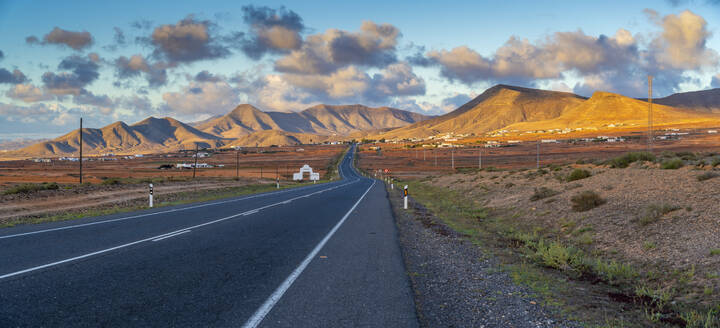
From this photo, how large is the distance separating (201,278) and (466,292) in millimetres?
4000

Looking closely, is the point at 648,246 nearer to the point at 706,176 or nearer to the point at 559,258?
the point at 559,258

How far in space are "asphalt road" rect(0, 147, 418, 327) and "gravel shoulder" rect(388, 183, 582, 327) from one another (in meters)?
0.32

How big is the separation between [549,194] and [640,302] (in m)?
12.2

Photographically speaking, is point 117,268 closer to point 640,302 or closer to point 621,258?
point 640,302

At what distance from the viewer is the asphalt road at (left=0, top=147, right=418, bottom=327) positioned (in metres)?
4.73

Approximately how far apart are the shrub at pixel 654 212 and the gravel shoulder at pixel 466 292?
13.7ft

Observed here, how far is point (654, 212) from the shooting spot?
10.2m

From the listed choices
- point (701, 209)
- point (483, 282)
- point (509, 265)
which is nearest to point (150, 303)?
point (483, 282)

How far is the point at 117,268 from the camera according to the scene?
270 inches

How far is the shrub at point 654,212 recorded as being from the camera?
1006 centimetres

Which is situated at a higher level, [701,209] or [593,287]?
[701,209]

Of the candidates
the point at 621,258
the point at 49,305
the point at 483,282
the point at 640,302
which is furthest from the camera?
the point at 621,258

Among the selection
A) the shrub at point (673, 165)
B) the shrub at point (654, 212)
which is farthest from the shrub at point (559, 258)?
the shrub at point (673, 165)

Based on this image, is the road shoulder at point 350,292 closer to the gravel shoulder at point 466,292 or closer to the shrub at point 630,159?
the gravel shoulder at point 466,292
